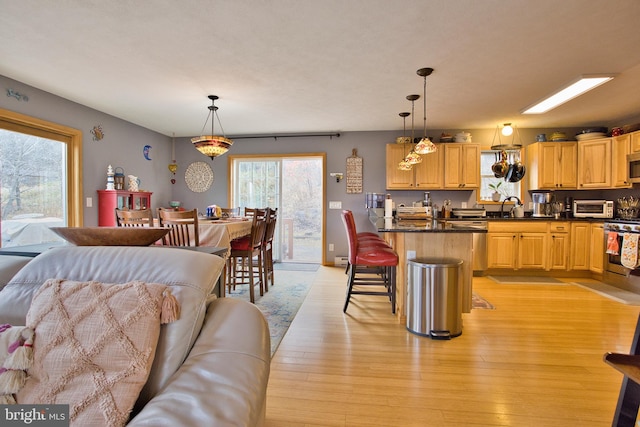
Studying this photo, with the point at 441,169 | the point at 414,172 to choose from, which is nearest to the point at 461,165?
the point at 441,169

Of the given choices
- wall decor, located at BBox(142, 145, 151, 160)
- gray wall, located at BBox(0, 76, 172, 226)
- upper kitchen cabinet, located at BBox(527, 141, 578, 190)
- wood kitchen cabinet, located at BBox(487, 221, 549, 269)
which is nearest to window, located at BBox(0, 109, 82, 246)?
gray wall, located at BBox(0, 76, 172, 226)

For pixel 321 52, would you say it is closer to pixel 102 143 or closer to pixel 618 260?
pixel 102 143

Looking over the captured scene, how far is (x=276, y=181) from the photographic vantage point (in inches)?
223

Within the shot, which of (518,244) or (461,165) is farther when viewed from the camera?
(461,165)

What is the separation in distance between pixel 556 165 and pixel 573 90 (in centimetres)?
188

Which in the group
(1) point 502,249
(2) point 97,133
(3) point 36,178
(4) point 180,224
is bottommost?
(1) point 502,249

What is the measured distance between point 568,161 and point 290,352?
16.6ft

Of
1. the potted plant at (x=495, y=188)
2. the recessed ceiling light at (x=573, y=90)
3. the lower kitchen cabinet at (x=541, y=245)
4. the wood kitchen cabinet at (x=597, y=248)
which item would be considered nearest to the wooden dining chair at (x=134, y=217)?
the recessed ceiling light at (x=573, y=90)

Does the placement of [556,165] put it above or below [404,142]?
below

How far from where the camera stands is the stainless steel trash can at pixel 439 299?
2486mm

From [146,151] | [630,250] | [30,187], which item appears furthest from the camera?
[146,151]

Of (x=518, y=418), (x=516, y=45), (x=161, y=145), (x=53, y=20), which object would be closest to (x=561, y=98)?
(x=516, y=45)

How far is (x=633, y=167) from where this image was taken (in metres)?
4.04

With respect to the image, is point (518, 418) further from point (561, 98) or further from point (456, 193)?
point (456, 193)
